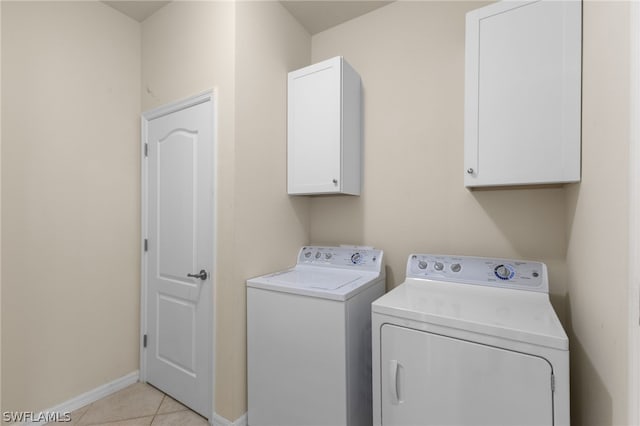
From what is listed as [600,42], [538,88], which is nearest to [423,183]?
[538,88]

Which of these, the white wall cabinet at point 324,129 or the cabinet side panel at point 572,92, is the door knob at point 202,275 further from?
the cabinet side panel at point 572,92

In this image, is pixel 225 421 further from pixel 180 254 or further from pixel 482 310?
pixel 482 310

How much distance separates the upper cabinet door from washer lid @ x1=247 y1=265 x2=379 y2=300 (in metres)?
0.78

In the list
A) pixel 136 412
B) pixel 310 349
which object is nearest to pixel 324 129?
pixel 310 349

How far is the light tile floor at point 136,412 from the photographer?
1.75 metres

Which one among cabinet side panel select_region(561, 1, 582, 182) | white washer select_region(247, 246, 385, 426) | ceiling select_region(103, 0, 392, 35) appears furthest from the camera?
ceiling select_region(103, 0, 392, 35)

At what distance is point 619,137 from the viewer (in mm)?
810

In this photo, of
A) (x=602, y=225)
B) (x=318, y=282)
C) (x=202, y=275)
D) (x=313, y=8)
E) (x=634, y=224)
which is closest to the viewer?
(x=634, y=224)

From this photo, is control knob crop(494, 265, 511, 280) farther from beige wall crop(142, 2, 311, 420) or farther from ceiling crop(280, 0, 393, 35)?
ceiling crop(280, 0, 393, 35)

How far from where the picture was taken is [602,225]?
921 mm

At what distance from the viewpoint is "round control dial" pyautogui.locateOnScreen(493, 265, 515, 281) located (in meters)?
1.51

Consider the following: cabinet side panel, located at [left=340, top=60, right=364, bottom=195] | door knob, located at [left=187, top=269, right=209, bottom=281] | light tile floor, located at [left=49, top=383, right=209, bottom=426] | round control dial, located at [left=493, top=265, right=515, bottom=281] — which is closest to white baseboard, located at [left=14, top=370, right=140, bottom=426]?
light tile floor, located at [left=49, top=383, right=209, bottom=426]

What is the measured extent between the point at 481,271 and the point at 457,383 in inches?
26.3

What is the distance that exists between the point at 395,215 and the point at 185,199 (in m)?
1.38
